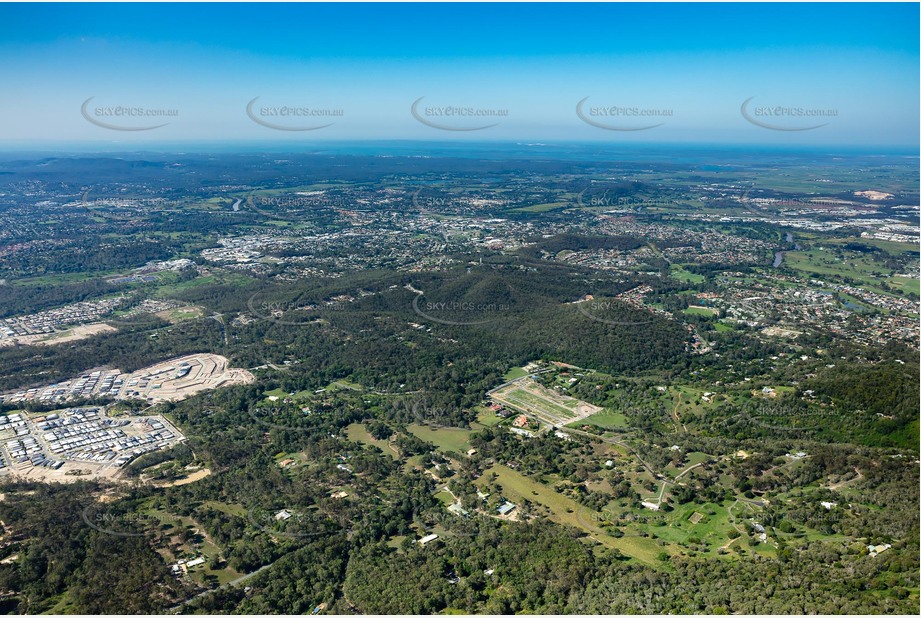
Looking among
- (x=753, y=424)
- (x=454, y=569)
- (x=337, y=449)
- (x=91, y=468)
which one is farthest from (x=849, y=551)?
(x=91, y=468)

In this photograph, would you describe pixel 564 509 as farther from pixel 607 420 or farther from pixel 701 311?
pixel 701 311

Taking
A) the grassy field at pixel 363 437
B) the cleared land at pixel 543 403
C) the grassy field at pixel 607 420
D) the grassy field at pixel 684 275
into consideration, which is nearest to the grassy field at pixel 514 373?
the cleared land at pixel 543 403

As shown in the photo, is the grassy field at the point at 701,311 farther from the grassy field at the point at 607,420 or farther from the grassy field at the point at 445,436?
the grassy field at the point at 445,436

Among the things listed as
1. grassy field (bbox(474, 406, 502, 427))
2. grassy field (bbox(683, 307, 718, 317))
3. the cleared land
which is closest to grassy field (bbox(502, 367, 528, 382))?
the cleared land

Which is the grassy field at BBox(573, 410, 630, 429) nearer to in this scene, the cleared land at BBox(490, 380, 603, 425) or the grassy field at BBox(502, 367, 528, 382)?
the cleared land at BBox(490, 380, 603, 425)

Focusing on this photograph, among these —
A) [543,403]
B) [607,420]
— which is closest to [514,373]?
[543,403]

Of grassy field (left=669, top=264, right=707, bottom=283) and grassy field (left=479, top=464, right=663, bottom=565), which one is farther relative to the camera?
grassy field (left=669, top=264, right=707, bottom=283)

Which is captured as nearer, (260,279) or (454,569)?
(454,569)

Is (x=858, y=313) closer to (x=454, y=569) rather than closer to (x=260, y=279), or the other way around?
(x=454, y=569)

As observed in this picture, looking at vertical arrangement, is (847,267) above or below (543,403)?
above
